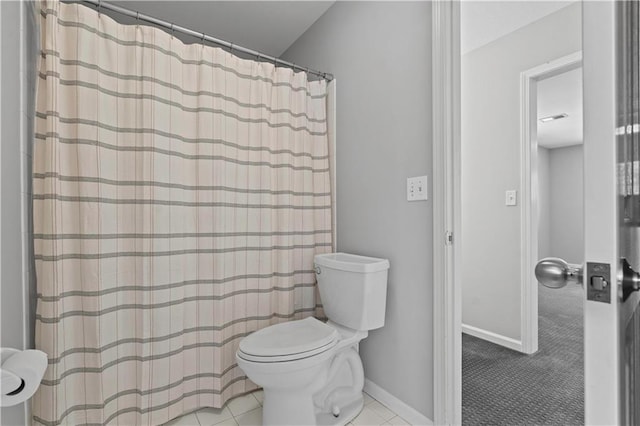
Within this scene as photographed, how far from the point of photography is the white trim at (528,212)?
221cm

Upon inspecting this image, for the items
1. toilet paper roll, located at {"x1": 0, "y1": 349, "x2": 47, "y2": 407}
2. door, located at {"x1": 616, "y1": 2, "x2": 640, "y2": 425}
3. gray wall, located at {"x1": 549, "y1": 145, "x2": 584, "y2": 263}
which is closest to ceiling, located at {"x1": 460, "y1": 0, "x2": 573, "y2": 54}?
door, located at {"x1": 616, "y1": 2, "x2": 640, "y2": 425}

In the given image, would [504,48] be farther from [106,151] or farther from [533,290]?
[106,151]

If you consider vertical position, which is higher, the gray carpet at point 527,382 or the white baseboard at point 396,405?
the white baseboard at point 396,405

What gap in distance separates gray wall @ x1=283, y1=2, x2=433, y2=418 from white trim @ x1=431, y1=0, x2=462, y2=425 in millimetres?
64

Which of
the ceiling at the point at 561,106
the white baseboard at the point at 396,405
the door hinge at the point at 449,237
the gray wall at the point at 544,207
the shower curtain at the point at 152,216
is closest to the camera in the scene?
the shower curtain at the point at 152,216

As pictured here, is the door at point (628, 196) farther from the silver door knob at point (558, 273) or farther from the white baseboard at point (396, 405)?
the white baseboard at point (396, 405)

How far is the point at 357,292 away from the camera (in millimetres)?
1542

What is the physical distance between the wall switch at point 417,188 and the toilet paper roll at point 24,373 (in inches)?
54.8

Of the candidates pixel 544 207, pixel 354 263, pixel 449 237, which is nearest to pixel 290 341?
pixel 354 263

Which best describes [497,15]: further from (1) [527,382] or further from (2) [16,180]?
(2) [16,180]

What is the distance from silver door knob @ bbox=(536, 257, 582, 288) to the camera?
464mm

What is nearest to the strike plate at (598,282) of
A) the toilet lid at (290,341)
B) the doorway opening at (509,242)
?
the toilet lid at (290,341)

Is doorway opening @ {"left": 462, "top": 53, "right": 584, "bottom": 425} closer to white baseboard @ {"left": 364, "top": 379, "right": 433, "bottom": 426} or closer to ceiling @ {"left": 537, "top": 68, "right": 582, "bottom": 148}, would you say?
ceiling @ {"left": 537, "top": 68, "right": 582, "bottom": 148}

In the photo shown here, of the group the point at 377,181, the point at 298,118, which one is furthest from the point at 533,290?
the point at 298,118
